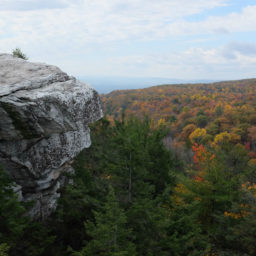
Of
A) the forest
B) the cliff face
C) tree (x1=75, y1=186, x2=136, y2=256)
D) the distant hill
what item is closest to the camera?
tree (x1=75, y1=186, x2=136, y2=256)

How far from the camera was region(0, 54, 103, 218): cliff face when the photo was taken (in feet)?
19.1

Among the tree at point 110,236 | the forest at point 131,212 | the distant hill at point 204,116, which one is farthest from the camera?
the distant hill at point 204,116

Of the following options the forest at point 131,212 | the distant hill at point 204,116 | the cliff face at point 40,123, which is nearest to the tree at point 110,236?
the forest at point 131,212

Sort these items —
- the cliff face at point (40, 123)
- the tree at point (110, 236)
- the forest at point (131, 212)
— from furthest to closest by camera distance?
the cliff face at point (40, 123) → the forest at point (131, 212) → the tree at point (110, 236)

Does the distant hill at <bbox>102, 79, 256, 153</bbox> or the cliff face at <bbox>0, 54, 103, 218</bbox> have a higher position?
the cliff face at <bbox>0, 54, 103, 218</bbox>

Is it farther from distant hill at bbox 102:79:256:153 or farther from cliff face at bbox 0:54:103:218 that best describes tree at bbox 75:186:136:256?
distant hill at bbox 102:79:256:153

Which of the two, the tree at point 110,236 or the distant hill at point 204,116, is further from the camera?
the distant hill at point 204,116

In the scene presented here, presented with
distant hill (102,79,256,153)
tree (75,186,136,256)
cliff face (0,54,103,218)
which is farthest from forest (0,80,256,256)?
distant hill (102,79,256,153)

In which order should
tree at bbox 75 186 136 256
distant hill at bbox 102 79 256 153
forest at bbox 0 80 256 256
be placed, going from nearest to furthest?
tree at bbox 75 186 136 256 < forest at bbox 0 80 256 256 < distant hill at bbox 102 79 256 153

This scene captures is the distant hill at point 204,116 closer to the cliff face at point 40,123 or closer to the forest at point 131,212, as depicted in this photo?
the forest at point 131,212

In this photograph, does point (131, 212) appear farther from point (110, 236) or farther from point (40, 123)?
point (40, 123)

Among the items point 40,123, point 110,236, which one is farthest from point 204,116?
point 110,236

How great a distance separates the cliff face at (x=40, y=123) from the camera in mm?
5812

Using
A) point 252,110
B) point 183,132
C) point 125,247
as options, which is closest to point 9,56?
point 125,247
